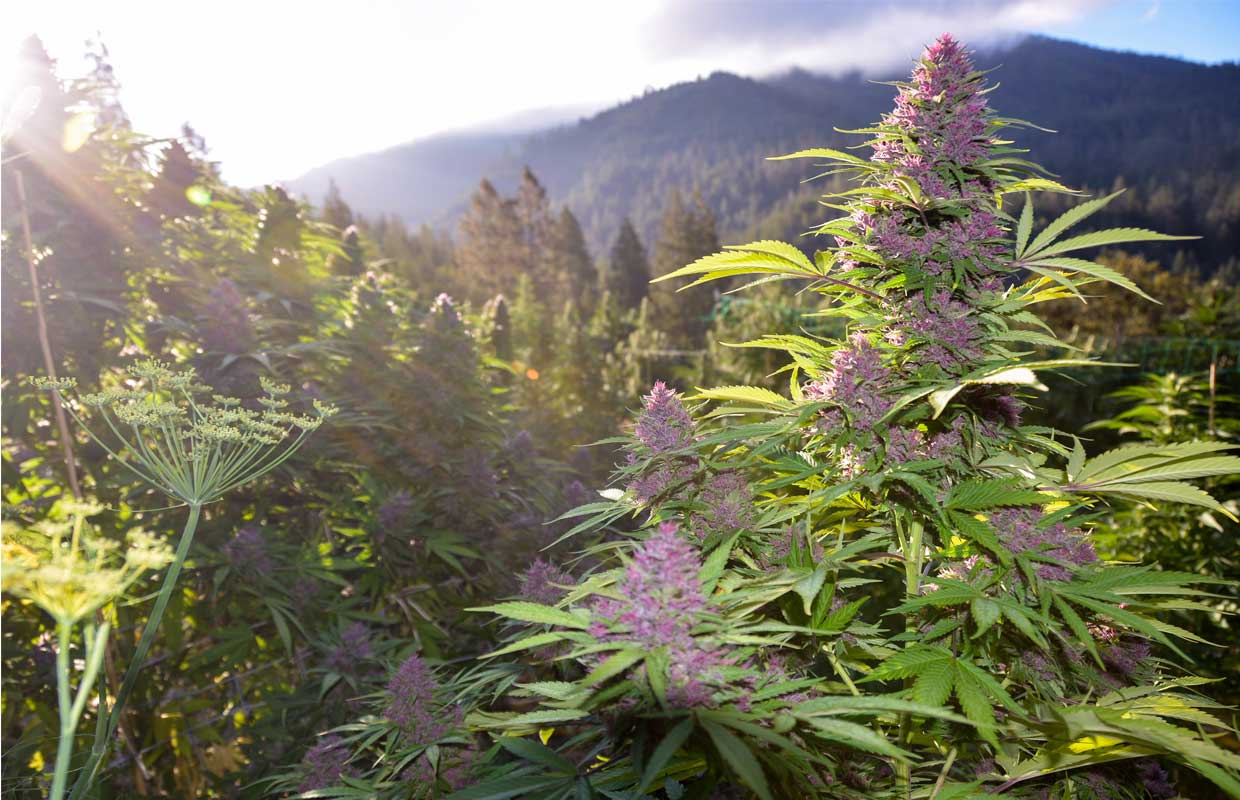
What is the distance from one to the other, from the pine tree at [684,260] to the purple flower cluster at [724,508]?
3221 cm

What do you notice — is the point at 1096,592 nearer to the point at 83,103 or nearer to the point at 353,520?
the point at 353,520

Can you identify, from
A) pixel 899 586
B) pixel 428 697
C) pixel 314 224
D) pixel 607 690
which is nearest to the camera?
pixel 607 690

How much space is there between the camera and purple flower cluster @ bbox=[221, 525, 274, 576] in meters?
2.40

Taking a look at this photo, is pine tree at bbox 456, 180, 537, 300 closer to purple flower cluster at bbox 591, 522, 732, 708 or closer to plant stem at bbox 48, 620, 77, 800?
purple flower cluster at bbox 591, 522, 732, 708

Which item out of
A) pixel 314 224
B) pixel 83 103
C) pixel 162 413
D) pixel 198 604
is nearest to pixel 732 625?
pixel 162 413

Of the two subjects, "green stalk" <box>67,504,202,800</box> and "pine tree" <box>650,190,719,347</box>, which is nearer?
"green stalk" <box>67,504,202,800</box>

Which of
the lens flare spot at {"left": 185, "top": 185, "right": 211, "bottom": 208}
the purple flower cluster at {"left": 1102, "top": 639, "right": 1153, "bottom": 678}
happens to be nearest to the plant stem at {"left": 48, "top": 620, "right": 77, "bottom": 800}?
the purple flower cluster at {"left": 1102, "top": 639, "right": 1153, "bottom": 678}

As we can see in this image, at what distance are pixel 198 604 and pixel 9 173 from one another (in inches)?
72.4

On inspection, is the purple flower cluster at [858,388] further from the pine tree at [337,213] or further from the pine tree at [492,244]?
the pine tree at [492,244]

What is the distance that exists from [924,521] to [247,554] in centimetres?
235

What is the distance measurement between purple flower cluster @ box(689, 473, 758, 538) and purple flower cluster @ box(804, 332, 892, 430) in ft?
0.69

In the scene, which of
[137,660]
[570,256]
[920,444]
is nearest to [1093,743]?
[920,444]

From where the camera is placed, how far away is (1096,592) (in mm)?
1073

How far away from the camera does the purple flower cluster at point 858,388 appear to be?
120 centimetres
